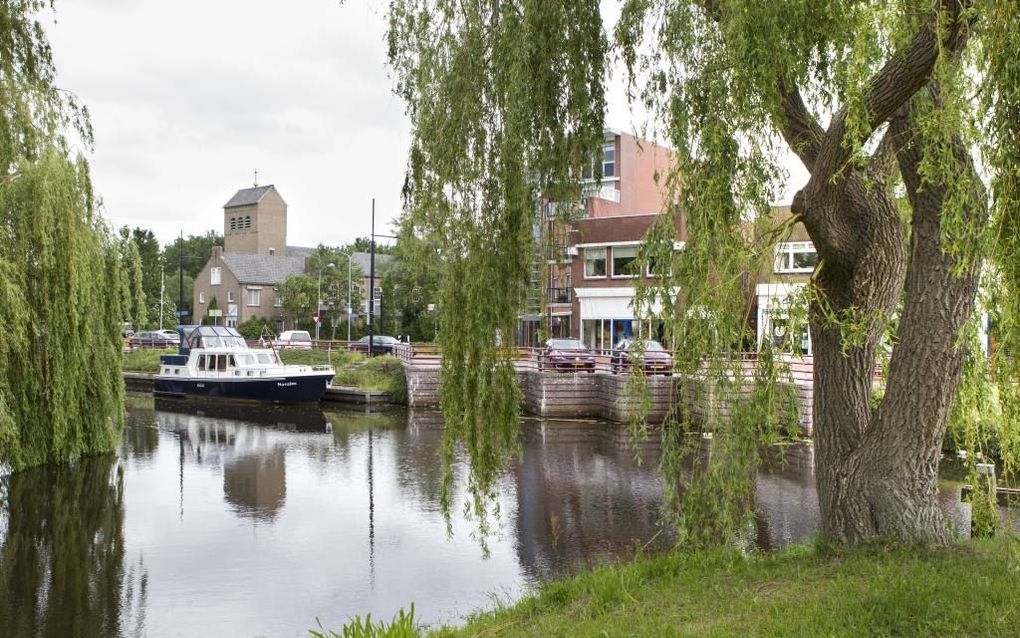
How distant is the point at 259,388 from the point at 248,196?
54.2 meters

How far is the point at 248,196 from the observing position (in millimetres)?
86250

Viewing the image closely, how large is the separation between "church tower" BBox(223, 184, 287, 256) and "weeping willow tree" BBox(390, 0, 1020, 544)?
77.1 m

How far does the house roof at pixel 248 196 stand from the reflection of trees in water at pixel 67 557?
224 ft

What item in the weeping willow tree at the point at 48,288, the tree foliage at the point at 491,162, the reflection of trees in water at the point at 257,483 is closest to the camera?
the tree foliage at the point at 491,162

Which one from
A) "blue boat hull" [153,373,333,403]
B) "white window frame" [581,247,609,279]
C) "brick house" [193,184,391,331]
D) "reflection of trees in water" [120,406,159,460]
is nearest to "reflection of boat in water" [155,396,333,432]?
"blue boat hull" [153,373,333,403]

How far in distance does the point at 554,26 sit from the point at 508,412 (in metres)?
3.96

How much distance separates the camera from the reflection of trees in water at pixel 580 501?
43.7ft

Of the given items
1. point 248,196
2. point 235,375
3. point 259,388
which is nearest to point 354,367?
point 259,388

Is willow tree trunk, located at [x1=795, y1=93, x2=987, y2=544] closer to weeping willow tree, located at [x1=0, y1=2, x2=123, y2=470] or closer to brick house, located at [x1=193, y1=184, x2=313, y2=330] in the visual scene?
weeping willow tree, located at [x1=0, y1=2, x2=123, y2=470]

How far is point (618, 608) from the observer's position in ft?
26.0

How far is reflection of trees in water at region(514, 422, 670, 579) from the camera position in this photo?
13.3m

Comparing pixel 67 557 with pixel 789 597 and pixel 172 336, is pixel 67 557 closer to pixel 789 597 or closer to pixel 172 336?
pixel 789 597

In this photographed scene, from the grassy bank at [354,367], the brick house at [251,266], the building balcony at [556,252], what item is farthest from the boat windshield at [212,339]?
the building balcony at [556,252]

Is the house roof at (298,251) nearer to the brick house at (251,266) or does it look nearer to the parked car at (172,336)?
the brick house at (251,266)
